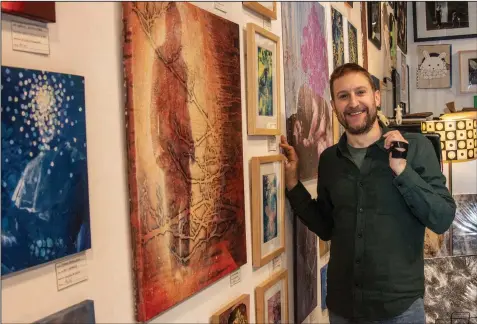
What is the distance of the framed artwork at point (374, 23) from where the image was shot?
14.2 feet

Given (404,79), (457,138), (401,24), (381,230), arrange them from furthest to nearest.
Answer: (404,79), (401,24), (457,138), (381,230)

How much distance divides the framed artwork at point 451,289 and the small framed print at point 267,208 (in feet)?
3.57

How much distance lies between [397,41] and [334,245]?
4758mm

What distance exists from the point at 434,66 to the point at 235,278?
6.24 m

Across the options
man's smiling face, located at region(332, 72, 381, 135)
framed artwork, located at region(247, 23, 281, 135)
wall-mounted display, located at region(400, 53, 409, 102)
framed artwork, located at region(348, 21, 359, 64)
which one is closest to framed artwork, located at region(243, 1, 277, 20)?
framed artwork, located at region(247, 23, 281, 135)

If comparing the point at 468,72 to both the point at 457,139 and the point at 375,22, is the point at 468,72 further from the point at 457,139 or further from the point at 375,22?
the point at 457,139

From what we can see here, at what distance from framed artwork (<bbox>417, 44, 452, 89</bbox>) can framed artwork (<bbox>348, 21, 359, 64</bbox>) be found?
3.78 metres

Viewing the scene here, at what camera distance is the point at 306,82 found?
254 cm

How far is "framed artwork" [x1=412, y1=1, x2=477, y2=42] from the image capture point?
6.88m

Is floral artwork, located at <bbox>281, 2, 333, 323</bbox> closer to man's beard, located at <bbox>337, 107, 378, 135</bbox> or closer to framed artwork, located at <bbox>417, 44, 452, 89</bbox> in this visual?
man's beard, located at <bbox>337, 107, 378, 135</bbox>

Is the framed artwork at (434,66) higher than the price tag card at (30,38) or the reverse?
higher

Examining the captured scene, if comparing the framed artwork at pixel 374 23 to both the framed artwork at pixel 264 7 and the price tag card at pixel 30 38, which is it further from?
the price tag card at pixel 30 38

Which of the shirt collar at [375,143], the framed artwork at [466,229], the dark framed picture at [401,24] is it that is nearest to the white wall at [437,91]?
the dark framed picture at [401,24]

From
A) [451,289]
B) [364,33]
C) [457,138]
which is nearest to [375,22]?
[364,33]
